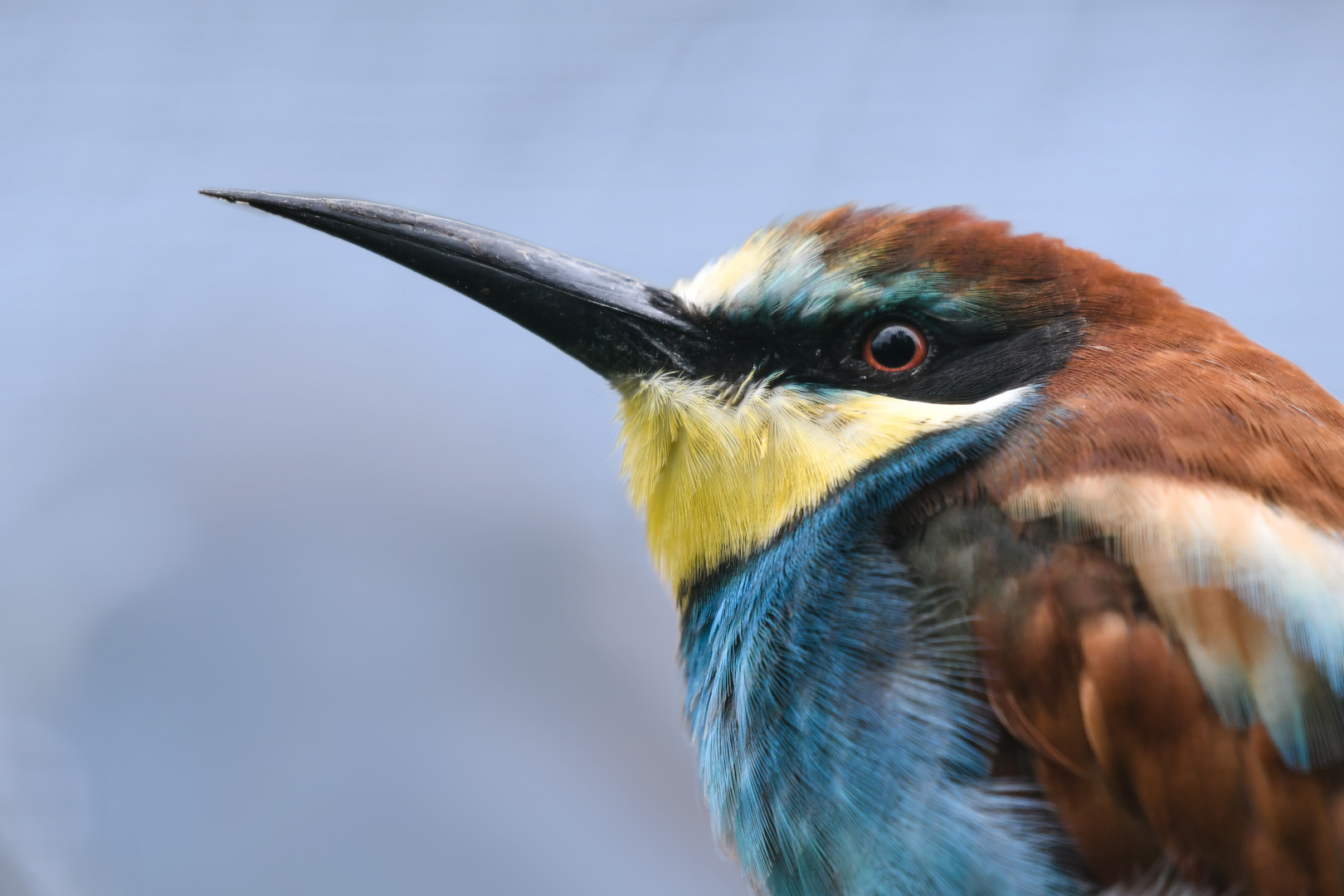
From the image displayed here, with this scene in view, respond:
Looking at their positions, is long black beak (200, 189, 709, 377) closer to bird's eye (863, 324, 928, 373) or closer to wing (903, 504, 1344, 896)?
bird's eye (863, 324, 928, 373)

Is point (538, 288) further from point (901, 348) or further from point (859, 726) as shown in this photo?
point (859, 726)

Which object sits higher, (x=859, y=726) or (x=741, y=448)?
(x=741, y=448)

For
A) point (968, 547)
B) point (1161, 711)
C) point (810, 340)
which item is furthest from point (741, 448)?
point (1161, 711)

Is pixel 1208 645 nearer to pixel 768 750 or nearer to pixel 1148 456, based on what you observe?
pixel 1148 456

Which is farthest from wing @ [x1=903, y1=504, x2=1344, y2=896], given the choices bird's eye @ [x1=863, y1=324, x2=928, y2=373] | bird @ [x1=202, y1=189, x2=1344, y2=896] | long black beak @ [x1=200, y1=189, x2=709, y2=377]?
long black beak @ [x1=200, y1=189, x2=709, y2=377]

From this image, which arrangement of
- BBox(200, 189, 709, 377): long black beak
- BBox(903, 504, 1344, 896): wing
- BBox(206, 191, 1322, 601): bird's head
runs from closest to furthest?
BBox(903, 504, 1344, 896): wing
BBox(206, 191, 1322, 601): bird's head
BBox(200, 189, 709, 377): long black beak
